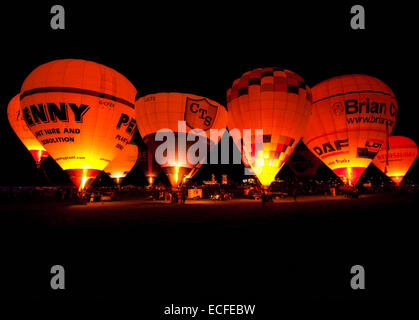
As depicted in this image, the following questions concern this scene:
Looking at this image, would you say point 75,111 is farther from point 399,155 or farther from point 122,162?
point 399,155

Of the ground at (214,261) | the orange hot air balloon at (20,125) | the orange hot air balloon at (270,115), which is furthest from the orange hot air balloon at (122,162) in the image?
the ground at (214,261)

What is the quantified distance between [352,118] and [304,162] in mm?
10011

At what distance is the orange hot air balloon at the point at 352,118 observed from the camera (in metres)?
16.1

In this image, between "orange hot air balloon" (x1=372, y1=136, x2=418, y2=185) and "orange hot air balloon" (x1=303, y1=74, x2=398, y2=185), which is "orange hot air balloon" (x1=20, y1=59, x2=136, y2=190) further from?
"orange hot air balloon" (x1=372, y1=136, x2=418, y2=185)

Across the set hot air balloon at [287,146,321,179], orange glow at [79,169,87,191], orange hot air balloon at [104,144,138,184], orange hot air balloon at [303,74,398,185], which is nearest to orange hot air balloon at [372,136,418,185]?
hot air balloon at [287,146,321,179]

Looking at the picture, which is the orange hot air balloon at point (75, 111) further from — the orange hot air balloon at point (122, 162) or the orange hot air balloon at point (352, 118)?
the orange hot air balloon at point (352, 118)

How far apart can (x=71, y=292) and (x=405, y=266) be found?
4453 mm

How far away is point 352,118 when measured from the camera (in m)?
16.1

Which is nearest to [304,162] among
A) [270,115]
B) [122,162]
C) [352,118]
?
[352,118]

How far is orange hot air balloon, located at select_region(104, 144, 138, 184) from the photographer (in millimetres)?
27195

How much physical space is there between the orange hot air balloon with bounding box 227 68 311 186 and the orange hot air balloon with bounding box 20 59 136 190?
323 inches

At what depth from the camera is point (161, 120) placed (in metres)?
16.7

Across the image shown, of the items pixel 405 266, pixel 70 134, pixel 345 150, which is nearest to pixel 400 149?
pixel 345 150

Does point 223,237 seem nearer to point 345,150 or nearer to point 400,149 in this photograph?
point 345,150
